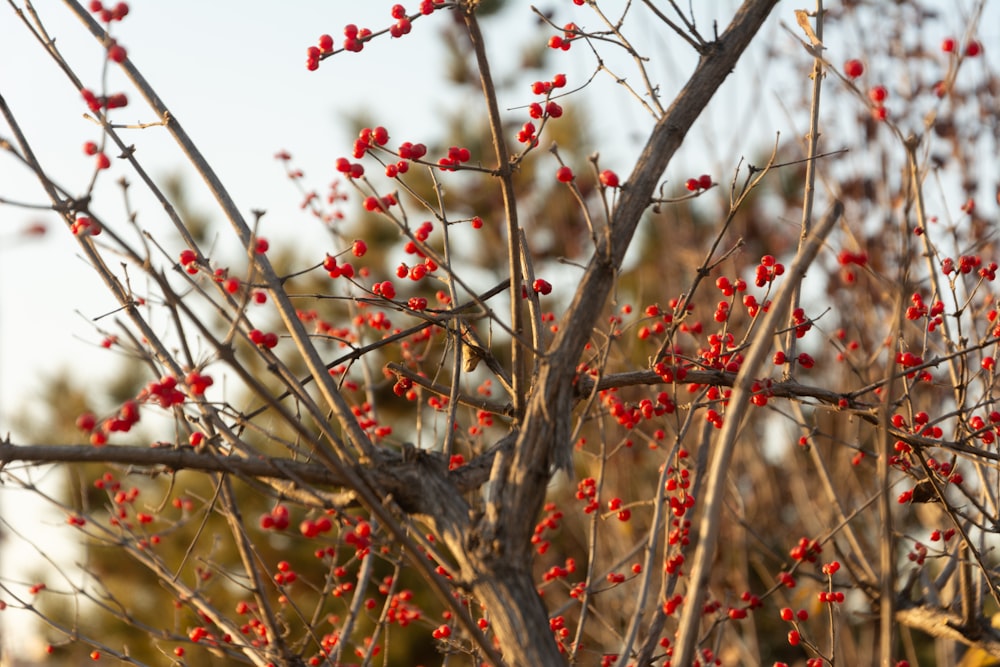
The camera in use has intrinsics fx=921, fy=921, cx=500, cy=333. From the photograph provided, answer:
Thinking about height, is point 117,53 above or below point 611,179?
below

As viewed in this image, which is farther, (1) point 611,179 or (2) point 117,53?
(1) point 611,179

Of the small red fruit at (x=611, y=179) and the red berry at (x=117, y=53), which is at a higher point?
the small red fruit at (x=611, y=179)

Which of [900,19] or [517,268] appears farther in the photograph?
[900,19]

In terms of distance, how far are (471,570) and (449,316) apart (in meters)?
0.55

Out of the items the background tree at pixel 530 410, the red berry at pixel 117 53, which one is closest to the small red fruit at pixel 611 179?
the background tree at pixel 530 410

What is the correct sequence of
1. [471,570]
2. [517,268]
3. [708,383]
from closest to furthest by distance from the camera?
[471,570] → [517,268] → [708,383]

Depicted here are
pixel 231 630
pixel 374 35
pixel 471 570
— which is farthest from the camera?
pixel 231 630

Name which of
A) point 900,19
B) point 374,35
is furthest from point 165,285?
point 900,19

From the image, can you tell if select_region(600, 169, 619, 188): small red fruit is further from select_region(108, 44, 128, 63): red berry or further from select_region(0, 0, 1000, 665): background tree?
select_region(108, 44, 128, 63): red berry

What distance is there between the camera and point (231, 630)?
7.77ft

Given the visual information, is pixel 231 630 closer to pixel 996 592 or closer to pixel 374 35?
pixel 374 35

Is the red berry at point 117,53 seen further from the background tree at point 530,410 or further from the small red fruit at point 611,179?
the small red fruit at point 611,179

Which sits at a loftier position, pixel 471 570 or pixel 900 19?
pixel 900 19

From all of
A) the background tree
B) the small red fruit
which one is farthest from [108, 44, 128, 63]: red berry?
the small red fruit
